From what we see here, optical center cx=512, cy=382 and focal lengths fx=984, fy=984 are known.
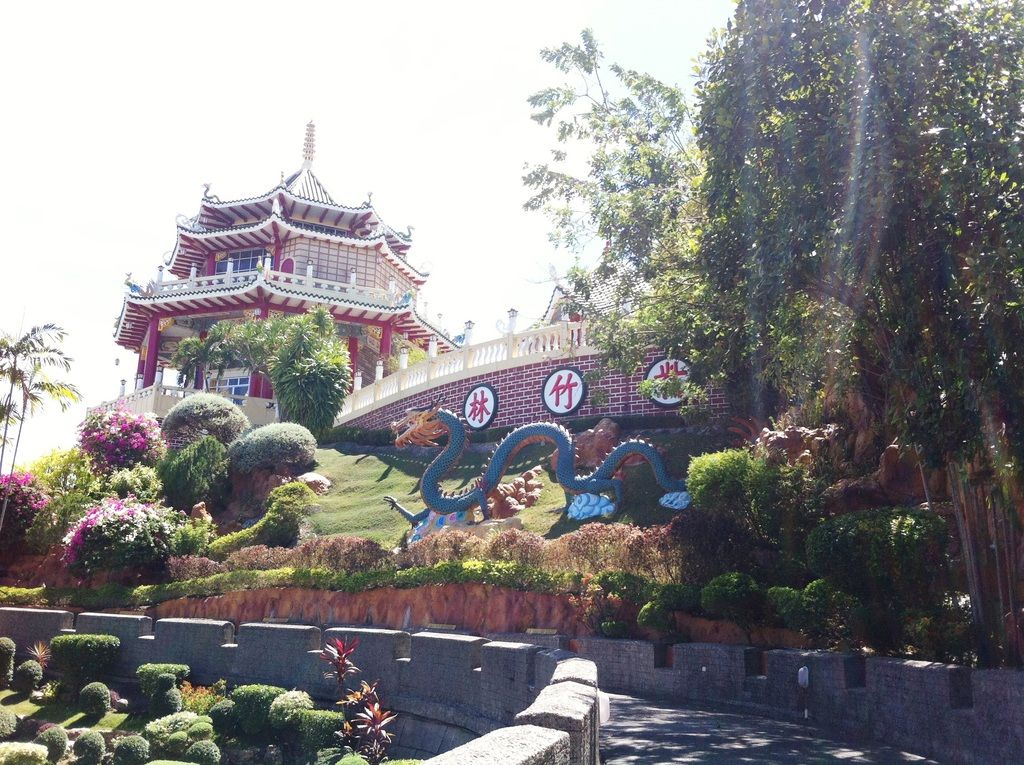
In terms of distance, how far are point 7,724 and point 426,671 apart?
25.2ft

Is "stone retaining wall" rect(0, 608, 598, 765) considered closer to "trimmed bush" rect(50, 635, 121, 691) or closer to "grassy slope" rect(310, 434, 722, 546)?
"trimmed bush" rect(50, 635, 121, 691)

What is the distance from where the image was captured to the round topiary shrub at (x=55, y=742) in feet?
46.6

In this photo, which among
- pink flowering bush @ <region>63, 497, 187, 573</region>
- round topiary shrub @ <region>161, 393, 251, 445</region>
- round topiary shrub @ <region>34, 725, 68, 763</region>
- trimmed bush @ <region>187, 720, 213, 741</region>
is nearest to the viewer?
trimmed bush @ <region>187, 720, 213, 741</region>

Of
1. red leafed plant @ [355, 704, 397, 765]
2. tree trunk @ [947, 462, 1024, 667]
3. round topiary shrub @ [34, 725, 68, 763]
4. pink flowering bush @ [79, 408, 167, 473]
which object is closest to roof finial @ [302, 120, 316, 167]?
pink flowering bush @ [79, 408, 167, 473]

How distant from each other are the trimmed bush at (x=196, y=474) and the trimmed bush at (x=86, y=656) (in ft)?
24.1

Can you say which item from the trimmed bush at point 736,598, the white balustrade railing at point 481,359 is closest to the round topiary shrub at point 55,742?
the trimmed bush at point 736,598

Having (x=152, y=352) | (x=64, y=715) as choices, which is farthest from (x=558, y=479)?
(x=152, y=352)

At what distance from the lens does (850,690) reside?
973 centimetres

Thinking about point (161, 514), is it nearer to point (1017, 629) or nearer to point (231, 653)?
point (231, 653)

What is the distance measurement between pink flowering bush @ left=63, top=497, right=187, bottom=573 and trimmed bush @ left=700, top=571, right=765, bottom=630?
547 inches

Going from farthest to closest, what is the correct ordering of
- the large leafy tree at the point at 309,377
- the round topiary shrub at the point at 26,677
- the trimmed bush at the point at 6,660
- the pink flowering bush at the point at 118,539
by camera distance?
the large leafy tree at the point at 309,377 < the pink flowering bush at the point at 118,539 < the trimmed bush at the point at 6,660 < the round topiary shrub at the point at 26,677

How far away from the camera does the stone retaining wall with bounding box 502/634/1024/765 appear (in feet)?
26.3

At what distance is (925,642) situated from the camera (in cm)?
952

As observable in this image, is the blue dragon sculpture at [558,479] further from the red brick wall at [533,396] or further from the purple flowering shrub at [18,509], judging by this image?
the purple flowering shrub at [18,509]
